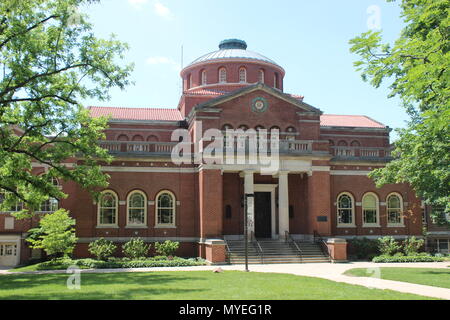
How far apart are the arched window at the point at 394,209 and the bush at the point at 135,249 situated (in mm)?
16477

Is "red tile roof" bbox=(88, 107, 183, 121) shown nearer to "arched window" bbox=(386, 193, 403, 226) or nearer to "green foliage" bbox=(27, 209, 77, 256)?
"green foliage" bbox=(27, 209, 77, 256)

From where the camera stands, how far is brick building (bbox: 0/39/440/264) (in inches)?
1170

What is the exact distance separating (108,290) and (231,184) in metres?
17.6

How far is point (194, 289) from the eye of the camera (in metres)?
14.5

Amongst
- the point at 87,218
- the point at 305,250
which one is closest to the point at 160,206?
the point at 87,218

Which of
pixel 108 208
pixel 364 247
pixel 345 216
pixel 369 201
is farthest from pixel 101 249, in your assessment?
pixel 369 201

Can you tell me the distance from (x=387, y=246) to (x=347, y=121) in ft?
45.9

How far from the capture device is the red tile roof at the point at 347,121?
39.7m

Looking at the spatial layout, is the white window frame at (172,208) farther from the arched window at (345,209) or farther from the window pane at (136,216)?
the arched window at (345,209)

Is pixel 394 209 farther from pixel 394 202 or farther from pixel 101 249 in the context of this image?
pixel 101 249

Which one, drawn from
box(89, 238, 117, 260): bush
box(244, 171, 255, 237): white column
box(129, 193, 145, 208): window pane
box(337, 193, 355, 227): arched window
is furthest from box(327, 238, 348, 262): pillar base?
box(89, 238, 117, 260): bush

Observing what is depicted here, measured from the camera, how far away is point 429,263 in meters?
27.5

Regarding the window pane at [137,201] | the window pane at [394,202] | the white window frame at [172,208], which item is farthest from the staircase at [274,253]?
the window pane at [394,202]

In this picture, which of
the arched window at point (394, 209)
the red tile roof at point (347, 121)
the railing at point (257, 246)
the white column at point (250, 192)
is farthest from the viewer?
the red tile roof at point (347, 121)
